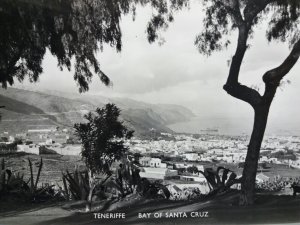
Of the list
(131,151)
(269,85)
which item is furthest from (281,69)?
(131,151)

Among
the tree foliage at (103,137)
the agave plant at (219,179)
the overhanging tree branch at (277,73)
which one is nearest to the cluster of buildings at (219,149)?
the agave plant at (219,179)

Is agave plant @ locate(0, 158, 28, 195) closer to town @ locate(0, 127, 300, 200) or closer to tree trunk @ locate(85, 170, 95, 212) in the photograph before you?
town @ locate(0, 127, 300, 200)

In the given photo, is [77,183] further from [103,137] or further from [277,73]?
[277,73]

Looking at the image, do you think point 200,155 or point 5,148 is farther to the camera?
point 200,155

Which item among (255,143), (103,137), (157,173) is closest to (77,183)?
(103,137)

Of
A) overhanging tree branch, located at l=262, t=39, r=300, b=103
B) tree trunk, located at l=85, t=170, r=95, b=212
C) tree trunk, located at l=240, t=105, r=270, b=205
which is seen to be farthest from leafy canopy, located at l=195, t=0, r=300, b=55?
tree trunk, located at l=85, t=170, r=95, b=212

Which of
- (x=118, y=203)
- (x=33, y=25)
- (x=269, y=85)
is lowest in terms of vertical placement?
(x=118, y=203)

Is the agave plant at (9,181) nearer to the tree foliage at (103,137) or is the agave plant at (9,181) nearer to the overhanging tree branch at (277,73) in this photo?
the tree foliage at (103,137)

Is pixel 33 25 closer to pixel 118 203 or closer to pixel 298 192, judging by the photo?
pixel 118 203
